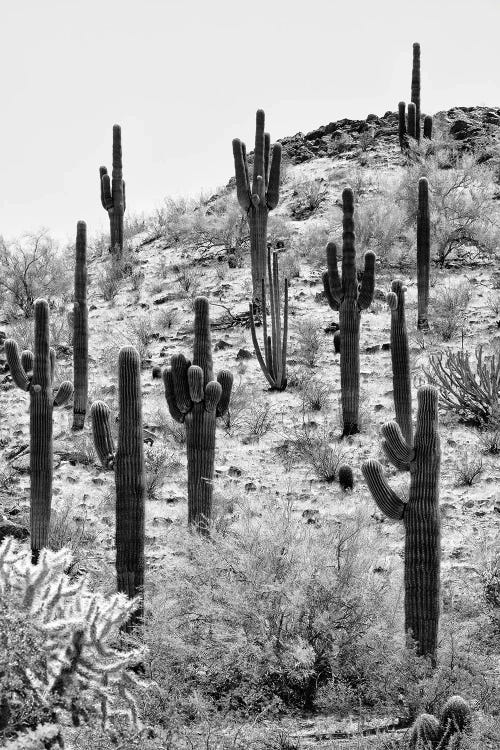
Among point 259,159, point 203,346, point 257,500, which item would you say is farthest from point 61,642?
point 259,159

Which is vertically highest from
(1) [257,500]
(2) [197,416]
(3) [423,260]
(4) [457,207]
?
(4) [457,207]

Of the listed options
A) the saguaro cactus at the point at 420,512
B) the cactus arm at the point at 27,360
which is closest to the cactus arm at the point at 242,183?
the cactus arm at the point at 27,360

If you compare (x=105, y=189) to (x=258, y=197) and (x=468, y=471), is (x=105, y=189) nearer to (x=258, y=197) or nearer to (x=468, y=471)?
(x=258, y=197)

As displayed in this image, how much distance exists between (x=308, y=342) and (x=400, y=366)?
732 centimetres

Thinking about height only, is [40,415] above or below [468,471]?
above

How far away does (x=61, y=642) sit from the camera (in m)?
7.63

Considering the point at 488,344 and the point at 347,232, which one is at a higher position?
the point at 347,232

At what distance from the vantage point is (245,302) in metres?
25.7

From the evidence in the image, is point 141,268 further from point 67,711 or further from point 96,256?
point 67,711

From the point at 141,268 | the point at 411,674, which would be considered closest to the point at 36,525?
the point at 411,674

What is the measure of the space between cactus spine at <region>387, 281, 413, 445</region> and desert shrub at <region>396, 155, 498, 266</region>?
37.6ft

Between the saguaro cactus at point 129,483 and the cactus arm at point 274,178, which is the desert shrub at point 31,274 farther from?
the saguaro cactus at point 129,483

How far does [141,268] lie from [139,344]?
22.4 ft

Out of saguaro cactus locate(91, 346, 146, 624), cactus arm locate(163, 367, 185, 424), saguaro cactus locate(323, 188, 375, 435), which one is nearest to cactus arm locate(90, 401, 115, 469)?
saguaro cactus locate(91, 346, 146, 624)
